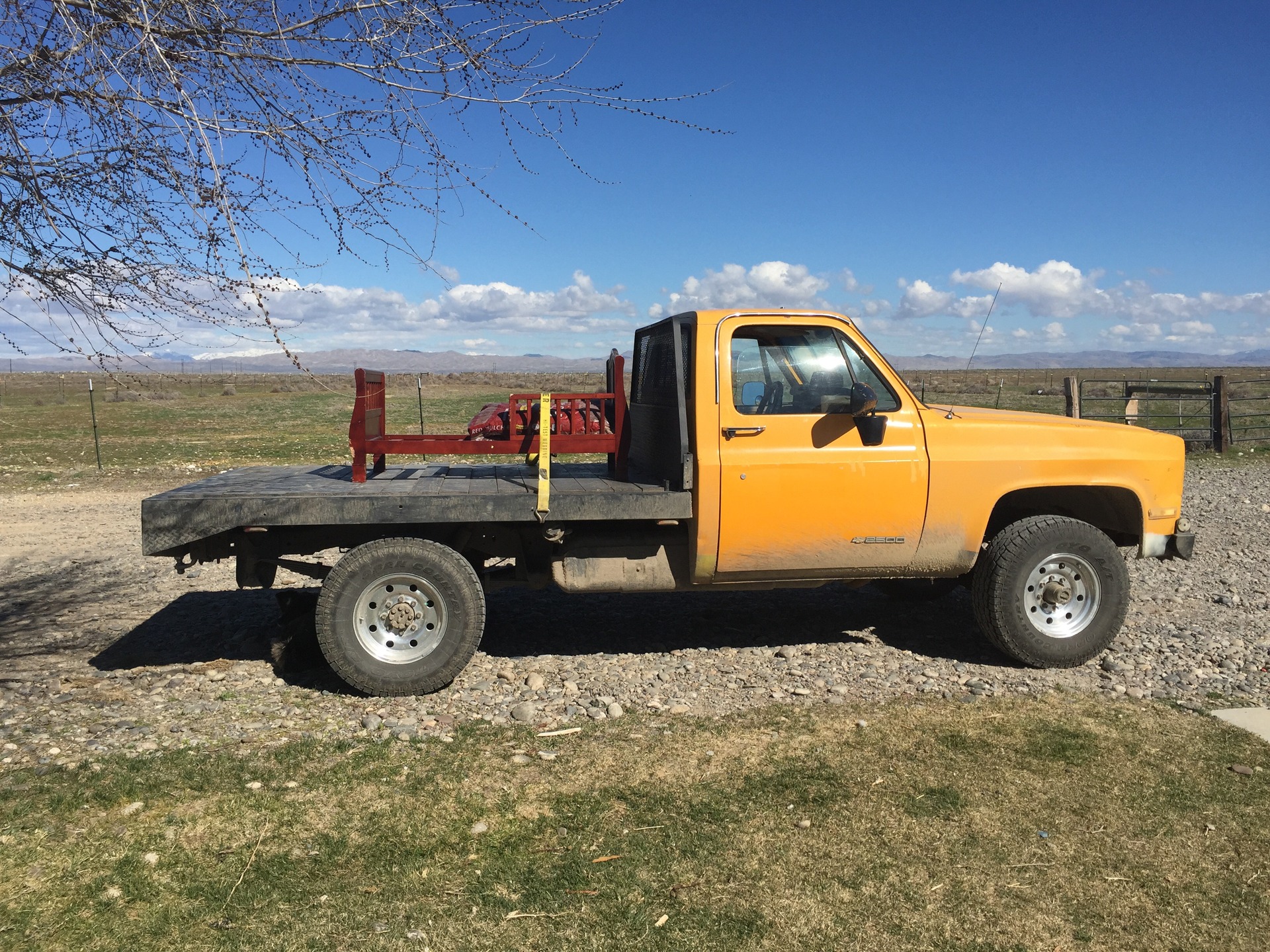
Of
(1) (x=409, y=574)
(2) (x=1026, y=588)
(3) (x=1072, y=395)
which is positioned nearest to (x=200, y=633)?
(1) (x=409, y=574)

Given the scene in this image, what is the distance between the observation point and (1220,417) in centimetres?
1770

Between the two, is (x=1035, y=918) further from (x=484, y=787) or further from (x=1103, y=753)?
(x=484, y=787)

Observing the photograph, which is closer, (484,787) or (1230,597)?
(484,787)

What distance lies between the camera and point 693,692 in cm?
553

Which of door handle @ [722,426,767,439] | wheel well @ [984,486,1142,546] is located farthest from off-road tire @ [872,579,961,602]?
door handle @ [722,426,767,439]

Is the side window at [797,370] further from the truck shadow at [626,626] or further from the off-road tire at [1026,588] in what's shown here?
the truck shadow at [626,626]

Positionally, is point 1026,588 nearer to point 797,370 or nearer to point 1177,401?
point 797,370

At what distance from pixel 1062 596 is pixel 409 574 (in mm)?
3746

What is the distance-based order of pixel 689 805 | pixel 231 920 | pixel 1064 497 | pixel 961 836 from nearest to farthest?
1. pixel 231 920
2. pixel 961 836
3. pixel 689 805
4. pixel 1064 497

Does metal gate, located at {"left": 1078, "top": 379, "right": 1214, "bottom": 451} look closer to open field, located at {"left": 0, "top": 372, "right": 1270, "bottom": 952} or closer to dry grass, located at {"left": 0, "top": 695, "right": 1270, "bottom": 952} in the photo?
open field, located at {"left": 0, "top": 372, "right": 1270, "bottom": 952}

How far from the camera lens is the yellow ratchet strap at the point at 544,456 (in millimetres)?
5266

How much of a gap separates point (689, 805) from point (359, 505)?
93.2 inches

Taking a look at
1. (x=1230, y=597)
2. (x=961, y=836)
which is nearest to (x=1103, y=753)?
(x=961, y=836)

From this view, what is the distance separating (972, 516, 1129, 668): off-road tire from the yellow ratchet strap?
260 cm
